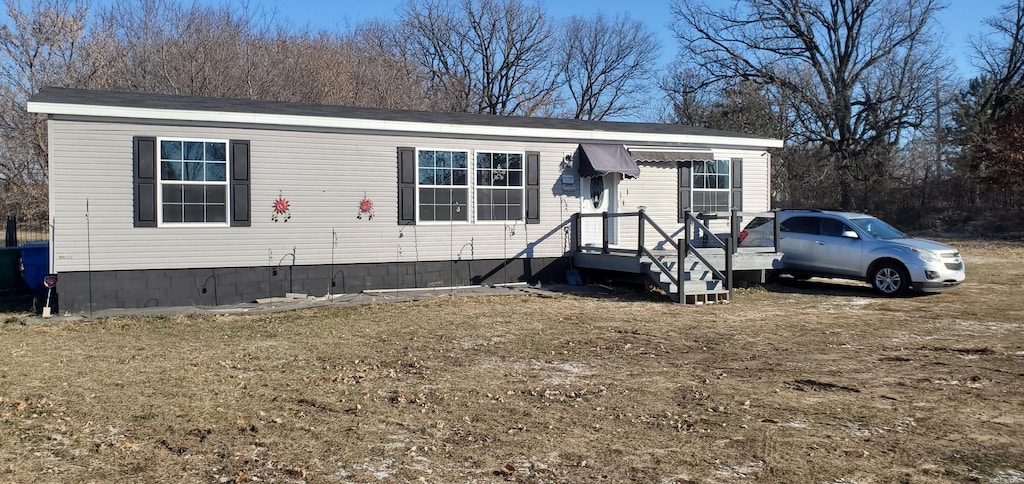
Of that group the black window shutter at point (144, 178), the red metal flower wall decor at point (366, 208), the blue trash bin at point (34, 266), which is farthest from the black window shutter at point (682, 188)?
the blue trash bin at point (34, 266)

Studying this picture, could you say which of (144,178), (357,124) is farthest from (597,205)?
(144,178)

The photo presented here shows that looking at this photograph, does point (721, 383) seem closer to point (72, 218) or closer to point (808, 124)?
point (72, 218)

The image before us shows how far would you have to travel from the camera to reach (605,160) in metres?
13.3

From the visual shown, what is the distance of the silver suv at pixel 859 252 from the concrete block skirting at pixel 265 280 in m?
4.28

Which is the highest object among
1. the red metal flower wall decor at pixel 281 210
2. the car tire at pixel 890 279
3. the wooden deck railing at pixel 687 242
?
the red metal flower wall decor at pixel 281 210

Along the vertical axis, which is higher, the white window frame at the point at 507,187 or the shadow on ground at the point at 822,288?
the white window frame at the point at 507,187

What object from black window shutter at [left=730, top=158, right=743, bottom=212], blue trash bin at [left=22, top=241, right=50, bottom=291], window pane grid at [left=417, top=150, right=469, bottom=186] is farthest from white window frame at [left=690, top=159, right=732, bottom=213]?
blue trash bin at [left=22, top=241, right=50, bottom=291]

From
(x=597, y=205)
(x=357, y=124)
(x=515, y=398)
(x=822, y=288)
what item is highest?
(x=357, y=124)

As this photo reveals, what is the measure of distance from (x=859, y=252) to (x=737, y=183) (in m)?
3.02

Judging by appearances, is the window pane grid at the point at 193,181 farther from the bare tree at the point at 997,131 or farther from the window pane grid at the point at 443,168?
the bare tree at the point at 997,131

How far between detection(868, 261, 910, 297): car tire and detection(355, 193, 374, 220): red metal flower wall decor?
8647 millimetres

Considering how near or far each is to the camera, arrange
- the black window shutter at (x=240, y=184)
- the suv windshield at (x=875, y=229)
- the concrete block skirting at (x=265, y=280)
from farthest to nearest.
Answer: the suv windshield at (x=875, y=229), the black window shutter at (x=240, y=184), the concrete block skirting at (x=265, y=280)

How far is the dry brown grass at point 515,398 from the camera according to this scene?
13.9 feet

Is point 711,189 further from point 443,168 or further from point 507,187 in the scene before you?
point 443,168
